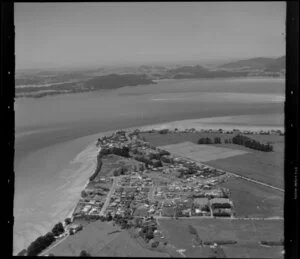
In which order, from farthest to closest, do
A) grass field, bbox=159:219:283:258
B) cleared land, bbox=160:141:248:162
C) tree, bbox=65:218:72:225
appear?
cleared land, bbox=160:141:248:162 → tree, bbox=65:218:72:225 → grass field, bbox=159:219:283:258

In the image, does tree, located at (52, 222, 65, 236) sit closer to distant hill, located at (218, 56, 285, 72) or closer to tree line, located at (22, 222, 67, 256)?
tree line, located at (22, 222, 67, 256)

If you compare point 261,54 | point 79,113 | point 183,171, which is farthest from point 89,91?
point 261,54

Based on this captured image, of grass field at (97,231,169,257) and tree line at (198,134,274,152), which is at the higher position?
tree line at (198,134,274,152)

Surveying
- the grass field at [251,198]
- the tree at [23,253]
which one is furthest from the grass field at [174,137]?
the tree at [23,253]

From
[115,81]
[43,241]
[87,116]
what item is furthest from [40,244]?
[115,81]

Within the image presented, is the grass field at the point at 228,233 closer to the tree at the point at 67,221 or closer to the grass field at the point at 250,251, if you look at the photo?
the grass field at the point at 250,251

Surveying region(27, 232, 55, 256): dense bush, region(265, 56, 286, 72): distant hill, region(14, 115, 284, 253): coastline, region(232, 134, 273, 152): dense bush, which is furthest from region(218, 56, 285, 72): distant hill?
region(27, 232, 55, 256): dense bush

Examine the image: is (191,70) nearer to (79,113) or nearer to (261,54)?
(261,54)
